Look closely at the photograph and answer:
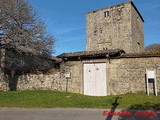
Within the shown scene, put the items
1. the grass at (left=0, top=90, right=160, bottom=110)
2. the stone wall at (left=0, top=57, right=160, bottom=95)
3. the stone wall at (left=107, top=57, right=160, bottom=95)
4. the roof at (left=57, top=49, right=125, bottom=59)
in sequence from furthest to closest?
1. the roof at (left=57, top=49, right=125, bottom=59)
2. the stone wall at (left=0, top=57, right=160, bottom=95)
3. the stone wall at (left=107, top=57, right=160, bottom=95)
4. the grass at (left=0, top=90, right=160, bottom=110)

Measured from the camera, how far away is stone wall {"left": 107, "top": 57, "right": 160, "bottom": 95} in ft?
44.5

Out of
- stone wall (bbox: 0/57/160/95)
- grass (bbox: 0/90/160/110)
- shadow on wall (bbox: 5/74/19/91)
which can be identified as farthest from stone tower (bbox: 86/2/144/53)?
grass (bbox: 0/90/160/110)

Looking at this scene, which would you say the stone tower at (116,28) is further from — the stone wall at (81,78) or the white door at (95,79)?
the stone wall at (81,78)

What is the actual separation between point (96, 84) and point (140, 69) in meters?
3.50

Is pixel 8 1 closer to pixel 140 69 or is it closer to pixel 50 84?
pixel 50 84

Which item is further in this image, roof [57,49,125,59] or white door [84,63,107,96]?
white door [84,63,107,96]

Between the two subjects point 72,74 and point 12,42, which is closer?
point 72,74

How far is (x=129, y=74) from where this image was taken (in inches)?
555

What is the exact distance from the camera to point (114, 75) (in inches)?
573

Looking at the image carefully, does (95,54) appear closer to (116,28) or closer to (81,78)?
(81,78)

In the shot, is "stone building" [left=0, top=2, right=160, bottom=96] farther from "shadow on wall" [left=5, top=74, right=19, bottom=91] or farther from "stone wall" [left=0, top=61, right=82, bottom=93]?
"shadow on wall" [left=5, top=74, right=19, bottom=91]

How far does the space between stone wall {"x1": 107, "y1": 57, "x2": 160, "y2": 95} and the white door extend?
0.49 m

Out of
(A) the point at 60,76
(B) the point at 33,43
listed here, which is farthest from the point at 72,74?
(B) the point at 33,43

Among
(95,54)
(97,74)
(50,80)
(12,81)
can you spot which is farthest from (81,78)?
(12,81)
